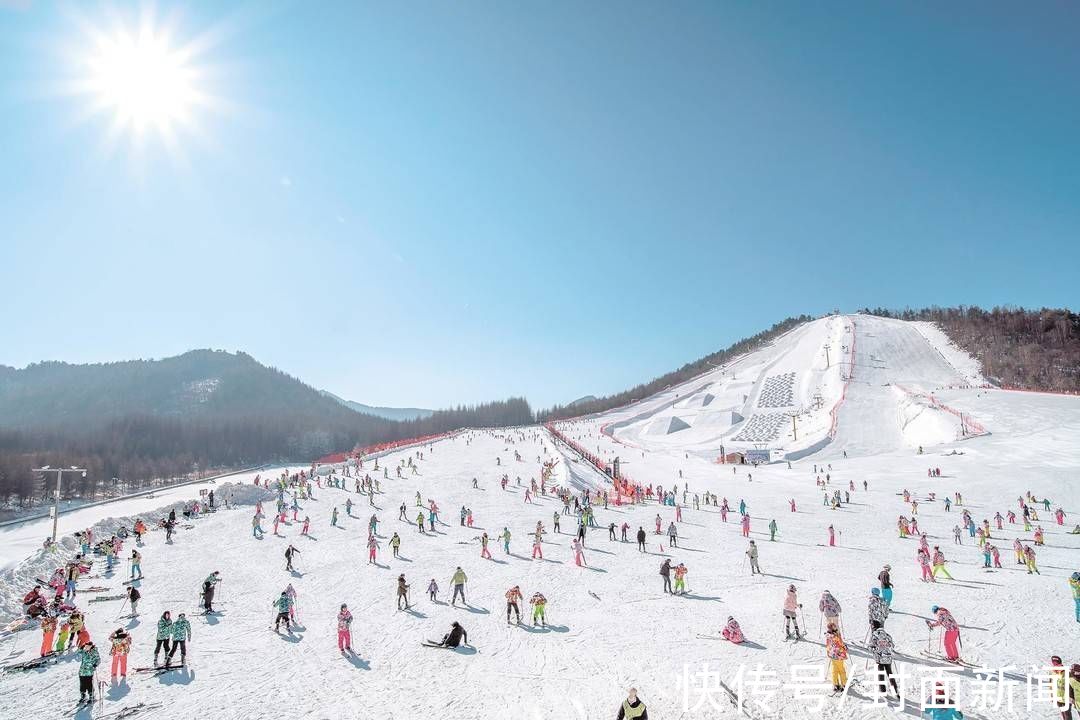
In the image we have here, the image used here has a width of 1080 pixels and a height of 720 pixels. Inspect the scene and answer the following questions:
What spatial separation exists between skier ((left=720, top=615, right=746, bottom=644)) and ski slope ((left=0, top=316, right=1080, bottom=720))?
23cm

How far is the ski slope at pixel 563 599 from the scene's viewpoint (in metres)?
9.91

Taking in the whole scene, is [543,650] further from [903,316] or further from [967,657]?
[903,316]

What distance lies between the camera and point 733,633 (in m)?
11.3

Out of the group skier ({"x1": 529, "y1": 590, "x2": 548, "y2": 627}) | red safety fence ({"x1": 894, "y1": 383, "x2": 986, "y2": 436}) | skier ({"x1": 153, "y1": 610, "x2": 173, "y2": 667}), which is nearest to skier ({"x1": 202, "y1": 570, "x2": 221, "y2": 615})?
skier ({"x1": 153, "y1": 610, "x2": 173, "y2": 667})

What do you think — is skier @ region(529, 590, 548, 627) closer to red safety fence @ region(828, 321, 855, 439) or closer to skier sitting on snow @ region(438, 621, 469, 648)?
skier sitting on snow @ region(438, 621, 469, 648)

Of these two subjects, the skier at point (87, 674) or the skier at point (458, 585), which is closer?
the skier at point (87, 674)

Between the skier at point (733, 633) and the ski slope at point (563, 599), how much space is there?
233 mm

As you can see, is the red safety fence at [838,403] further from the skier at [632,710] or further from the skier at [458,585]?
the skier at [632,710]

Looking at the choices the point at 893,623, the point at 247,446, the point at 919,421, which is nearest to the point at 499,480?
the point at 893,623

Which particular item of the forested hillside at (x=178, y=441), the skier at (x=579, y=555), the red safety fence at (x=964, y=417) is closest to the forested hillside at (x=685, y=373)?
the forested hillside at (x=178, y=441)

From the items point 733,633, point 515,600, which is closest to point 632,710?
point 733,633

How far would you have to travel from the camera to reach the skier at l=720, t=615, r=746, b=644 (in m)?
11.2

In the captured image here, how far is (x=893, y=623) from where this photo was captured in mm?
12180

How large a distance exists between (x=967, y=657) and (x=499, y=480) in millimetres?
29471
